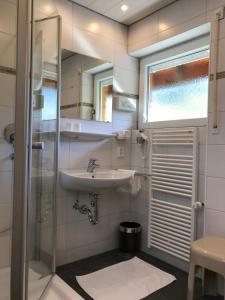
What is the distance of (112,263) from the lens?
2.38m

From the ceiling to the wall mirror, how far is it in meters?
0.47

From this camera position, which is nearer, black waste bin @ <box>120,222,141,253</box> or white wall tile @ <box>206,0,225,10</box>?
white wall tile @ <box>206,0,225,10</box>

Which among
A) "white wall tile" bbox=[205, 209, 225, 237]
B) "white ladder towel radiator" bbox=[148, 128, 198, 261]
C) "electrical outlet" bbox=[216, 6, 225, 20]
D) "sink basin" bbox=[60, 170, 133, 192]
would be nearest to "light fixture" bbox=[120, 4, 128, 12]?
"electrical outlet" bbox=[216, 6, 225, 20]

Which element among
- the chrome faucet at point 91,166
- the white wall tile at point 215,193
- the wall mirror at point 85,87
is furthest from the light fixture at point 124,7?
the white wall tile at point 215,193

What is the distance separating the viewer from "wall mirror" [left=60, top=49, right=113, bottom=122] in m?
2.29

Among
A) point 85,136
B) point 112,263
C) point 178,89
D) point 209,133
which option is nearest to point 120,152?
point 85,136

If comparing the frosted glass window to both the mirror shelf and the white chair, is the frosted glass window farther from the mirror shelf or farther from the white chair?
the white chair

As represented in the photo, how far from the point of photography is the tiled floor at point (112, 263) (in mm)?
1891

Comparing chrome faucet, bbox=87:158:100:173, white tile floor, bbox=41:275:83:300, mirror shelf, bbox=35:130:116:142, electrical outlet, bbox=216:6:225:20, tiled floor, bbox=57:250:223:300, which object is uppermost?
electrical outlet, bbox=216:6:225:20

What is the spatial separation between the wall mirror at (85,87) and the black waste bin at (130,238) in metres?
1.16

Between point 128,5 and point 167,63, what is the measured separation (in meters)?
0.69

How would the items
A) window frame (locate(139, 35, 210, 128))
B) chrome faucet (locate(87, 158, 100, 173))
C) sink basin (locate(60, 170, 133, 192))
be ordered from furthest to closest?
chrome faucet (locate(87, 158, 100, 173)), window frame (locate(139, 35, 210, 128)), sink basin (locate(60, 170, 133, 192))

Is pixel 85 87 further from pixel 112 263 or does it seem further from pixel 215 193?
pixel 112 263

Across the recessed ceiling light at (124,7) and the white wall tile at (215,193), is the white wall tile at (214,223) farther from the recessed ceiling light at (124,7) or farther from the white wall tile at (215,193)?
the recessed ceiling light at (124,7)
